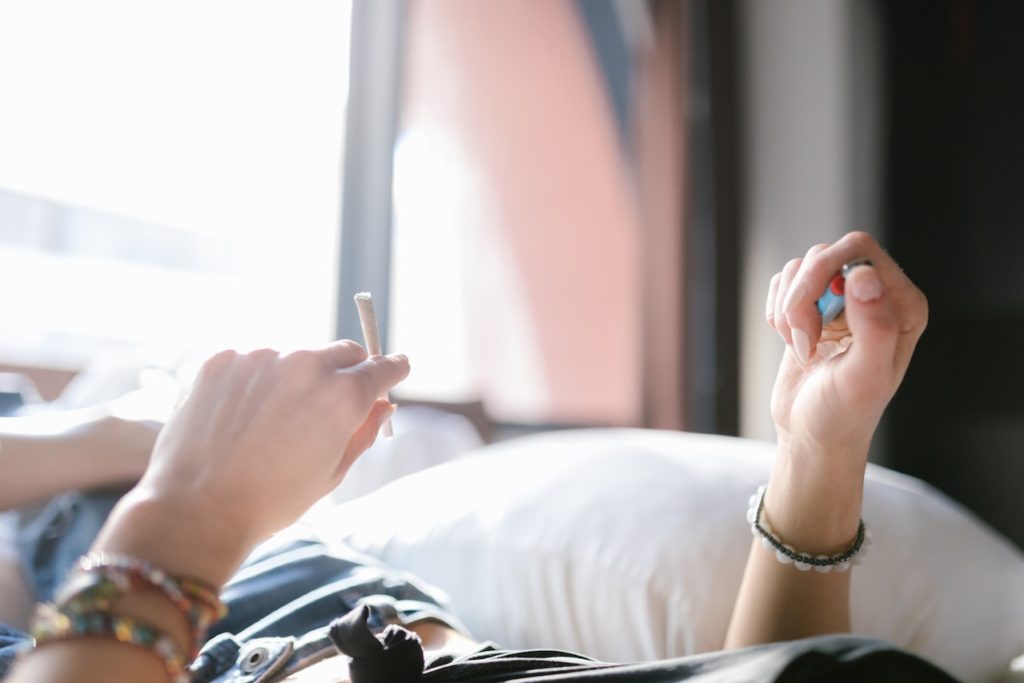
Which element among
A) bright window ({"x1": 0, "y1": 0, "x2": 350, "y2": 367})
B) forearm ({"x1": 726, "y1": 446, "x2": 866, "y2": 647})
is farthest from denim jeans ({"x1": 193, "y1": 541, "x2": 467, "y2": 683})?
bright window ({"x1": 0, "y1": 0, "x2": 350, "y2": 367})

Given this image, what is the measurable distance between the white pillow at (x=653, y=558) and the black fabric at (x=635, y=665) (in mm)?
197

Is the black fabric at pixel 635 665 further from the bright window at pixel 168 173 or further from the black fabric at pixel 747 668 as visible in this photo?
the bright window at pixel 168 173

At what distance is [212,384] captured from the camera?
1.34 feet

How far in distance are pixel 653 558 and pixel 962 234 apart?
1626 millimetres

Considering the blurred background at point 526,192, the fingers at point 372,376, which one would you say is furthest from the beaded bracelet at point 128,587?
the blurred background at point 526,192

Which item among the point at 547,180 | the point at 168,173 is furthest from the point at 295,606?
the point at 547,180

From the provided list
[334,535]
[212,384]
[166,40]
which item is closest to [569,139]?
[166,40]

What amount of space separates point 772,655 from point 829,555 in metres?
0.24

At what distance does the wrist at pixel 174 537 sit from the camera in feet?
1.16

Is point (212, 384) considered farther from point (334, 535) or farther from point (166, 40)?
point (166, 40)

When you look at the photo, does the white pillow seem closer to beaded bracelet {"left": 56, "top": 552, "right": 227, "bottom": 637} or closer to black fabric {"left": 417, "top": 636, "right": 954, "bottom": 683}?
black fabric {"left": 417, "top": 636, "right": 954, "bottom": 683}

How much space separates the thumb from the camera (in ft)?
1.49

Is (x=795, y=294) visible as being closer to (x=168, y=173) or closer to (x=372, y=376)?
(x=372, y=376)

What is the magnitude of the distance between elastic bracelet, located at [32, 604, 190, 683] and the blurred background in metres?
0.62
